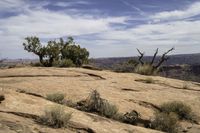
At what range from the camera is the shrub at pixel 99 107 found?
12492 mm

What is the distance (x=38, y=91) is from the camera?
14.1 metres

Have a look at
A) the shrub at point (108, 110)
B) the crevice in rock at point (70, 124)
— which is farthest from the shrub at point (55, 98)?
the crevice in rock at point (70, 124)

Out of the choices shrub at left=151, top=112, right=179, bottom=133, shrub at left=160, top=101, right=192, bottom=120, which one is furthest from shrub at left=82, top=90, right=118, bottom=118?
shrub at left=160, top=101, right=192, bottom=120

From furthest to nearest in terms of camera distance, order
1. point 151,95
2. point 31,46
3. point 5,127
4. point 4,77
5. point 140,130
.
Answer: point 31,46 < point 4,77 < point 151,95 < point 140,130 < point 5,127

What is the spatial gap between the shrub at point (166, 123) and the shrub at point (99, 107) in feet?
4.85

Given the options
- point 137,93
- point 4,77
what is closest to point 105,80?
point 137,93

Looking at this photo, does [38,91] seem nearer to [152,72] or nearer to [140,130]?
[140,130]

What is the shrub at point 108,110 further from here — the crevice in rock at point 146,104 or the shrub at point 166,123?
the crevice in rock at point 146,104

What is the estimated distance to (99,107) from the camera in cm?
1275

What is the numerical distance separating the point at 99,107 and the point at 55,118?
335cm

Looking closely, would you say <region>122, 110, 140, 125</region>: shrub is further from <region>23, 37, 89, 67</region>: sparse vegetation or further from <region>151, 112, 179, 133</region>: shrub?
<region>23, 37, 89, 67</region>: sparse vegetation

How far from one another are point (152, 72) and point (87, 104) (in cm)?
1221

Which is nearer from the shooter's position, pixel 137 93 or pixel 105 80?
pixel 137 93

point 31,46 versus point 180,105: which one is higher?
point 31,46
